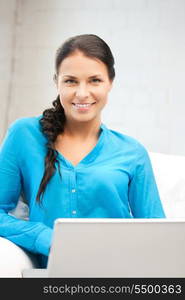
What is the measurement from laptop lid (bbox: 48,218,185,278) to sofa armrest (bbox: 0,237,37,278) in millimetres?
284

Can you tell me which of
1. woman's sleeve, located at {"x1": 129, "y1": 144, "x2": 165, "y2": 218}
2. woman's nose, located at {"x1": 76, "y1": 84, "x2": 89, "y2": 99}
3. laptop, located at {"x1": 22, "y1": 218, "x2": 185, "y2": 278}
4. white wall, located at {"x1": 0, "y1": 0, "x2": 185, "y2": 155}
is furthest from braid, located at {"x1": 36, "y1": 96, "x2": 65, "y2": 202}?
white wall, located at {"x1": 0, "y1": 0, "x2": 185, "y2": 155}

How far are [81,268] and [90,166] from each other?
1.91 feet

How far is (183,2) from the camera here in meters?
2.42

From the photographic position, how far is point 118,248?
36.6 inches

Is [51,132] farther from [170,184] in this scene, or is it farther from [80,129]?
[170,184]

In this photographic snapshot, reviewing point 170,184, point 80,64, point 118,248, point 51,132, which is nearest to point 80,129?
point 51,132

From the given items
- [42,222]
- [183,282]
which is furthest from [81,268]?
[42,222]

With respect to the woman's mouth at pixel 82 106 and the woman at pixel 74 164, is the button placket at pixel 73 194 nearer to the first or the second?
the woman at pixel 74 164

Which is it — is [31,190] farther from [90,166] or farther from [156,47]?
[156,47]

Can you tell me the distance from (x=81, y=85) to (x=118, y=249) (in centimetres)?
64

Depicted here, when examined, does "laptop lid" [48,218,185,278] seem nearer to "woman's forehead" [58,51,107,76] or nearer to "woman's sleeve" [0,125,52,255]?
"woman's sleeve" [0,125,52,255]

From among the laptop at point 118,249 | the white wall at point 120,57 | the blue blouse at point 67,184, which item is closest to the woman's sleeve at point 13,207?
the blue blouse at point 67,184

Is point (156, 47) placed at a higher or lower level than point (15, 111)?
higher

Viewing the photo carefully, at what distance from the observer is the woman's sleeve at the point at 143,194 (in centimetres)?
154
